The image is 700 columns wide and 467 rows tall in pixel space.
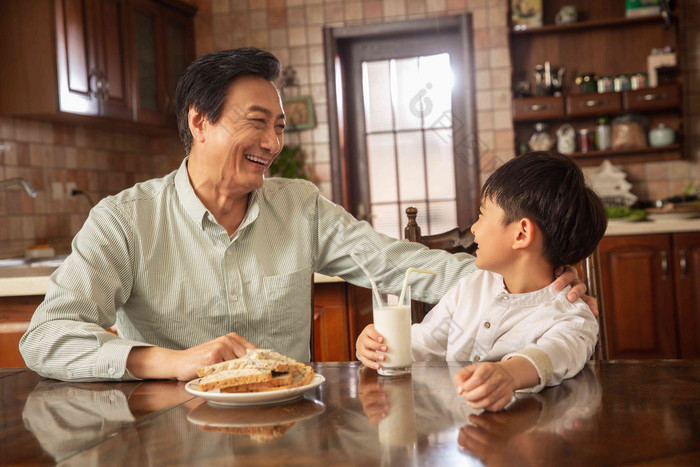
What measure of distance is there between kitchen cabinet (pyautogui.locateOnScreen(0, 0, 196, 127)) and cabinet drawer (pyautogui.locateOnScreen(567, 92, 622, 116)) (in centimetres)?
243

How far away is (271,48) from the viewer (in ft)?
16.0

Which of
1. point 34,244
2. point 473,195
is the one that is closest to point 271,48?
point 473,195

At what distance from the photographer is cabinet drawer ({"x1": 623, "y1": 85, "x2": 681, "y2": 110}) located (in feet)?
13.8

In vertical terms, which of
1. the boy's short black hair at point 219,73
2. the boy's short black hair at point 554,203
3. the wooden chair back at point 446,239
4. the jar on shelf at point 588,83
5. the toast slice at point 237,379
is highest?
the jar on shelf at point 588,83

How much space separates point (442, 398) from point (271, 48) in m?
4.24

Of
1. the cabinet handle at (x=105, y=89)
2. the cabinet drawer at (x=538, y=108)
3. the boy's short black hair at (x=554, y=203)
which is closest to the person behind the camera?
the boy's short black hair at (x=554, y=203)

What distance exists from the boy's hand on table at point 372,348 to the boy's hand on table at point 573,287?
0.32 metres

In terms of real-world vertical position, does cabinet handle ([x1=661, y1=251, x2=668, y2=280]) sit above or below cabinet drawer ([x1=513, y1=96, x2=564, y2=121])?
below

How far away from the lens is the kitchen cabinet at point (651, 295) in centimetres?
346

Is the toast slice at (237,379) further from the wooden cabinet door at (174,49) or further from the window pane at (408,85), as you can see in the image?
the window pane at (408,85)

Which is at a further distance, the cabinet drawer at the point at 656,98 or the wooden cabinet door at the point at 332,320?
the cabinet drawer at the point at 656,98

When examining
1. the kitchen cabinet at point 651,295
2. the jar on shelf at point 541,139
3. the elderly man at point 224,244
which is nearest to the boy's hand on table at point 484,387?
the elderly man at point 224,244

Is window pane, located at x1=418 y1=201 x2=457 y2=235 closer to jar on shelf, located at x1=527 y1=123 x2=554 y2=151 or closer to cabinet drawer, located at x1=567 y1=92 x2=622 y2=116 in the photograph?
jar on shelf, located at x1=527 y1=123 x2=554 y2=151

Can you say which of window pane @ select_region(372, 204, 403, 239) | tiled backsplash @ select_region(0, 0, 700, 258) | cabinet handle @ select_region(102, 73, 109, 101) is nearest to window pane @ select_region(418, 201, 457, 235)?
window pane @ select_region(372, 204, 403, 239)
